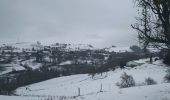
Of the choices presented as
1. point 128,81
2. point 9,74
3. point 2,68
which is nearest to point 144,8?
point 128,81

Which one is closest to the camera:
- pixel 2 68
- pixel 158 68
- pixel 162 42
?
pixel 162 42

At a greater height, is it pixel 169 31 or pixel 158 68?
pixel 169 31

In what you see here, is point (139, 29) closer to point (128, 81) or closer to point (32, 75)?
point (128, 81)

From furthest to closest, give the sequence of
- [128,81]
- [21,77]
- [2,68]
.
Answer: [2,68], [21,77], [128,81]

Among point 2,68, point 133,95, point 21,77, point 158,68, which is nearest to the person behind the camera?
point 133,95

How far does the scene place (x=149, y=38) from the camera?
13.9 meters

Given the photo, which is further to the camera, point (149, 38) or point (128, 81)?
point (128, 81)

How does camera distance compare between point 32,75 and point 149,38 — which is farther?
point 32,75

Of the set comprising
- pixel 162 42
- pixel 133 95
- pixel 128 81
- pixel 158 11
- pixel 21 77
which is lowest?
pixel 21 77

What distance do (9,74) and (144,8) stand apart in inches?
5137

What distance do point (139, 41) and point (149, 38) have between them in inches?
29.2

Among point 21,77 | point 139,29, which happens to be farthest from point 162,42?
point 21,77

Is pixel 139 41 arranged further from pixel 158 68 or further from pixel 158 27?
pixel 158 68

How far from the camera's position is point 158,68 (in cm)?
6894
